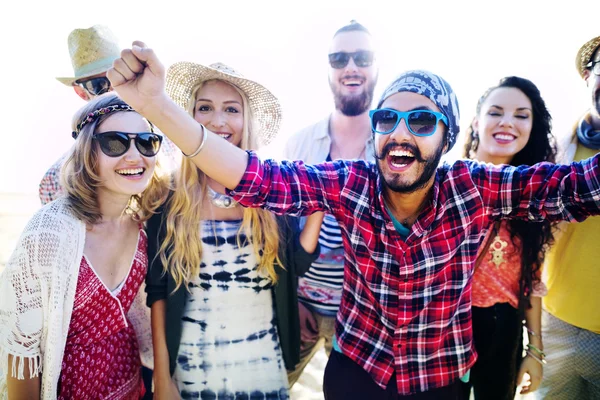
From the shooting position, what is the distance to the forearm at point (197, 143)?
5.17ft

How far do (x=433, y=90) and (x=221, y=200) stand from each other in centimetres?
139

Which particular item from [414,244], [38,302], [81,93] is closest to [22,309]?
[38,302]

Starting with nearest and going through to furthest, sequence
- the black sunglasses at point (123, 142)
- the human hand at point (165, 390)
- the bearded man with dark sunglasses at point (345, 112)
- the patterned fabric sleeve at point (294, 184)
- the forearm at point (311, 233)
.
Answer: the patterned fabric sleeve at point (294, 184)
the black sunglasses at point (123, 142)
the human hand at point (165, 390)
the forearm at point (311, 233)
the bearded man with dark sunglasses at point (345, 112)

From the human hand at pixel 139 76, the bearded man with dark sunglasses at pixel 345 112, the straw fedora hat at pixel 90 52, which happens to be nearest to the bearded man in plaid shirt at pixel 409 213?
the human hand at pixel 139 76

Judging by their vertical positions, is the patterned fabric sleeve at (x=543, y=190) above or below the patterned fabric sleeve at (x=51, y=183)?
above

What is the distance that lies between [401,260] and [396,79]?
3.09 ft

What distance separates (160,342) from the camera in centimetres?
228

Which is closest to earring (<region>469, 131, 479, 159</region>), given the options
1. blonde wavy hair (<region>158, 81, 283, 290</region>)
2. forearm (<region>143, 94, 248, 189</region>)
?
blonde wavy hair (<region>158, 81, 283, 290</region>)

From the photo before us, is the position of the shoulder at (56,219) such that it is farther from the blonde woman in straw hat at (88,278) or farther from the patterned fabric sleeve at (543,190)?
the patterned fabric sleeve at (543,190)

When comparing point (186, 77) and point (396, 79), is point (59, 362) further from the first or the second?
point (396, 79)

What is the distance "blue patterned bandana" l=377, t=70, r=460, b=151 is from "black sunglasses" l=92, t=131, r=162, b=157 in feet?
4.28

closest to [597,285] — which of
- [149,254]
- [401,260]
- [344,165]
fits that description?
[401,260]

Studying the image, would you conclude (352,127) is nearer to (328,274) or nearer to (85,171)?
(328,274)

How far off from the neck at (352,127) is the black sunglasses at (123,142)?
191cm
